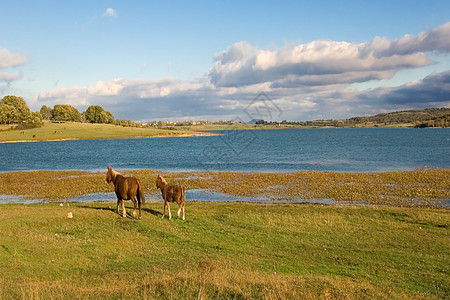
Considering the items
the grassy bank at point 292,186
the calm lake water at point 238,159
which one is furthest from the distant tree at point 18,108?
the grassy bank at point 292,186

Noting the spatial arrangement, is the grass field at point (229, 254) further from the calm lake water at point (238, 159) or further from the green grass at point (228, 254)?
the calm lake water at point (238, 159)

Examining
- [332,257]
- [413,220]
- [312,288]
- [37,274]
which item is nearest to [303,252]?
[332,257]

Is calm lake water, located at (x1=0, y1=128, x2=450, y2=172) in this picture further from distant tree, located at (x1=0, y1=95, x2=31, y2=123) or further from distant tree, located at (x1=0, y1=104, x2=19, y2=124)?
distant tree, located at (x1=0, y1=95, x2=31, y2=123)

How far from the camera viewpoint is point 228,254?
1545 cm

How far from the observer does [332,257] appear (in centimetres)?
1519

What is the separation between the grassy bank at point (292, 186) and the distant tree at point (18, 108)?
12056 cm

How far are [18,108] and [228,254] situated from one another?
16494cm

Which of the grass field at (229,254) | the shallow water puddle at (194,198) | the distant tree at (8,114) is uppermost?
the distant tree at (8,114)

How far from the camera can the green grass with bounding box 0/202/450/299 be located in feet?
33.8

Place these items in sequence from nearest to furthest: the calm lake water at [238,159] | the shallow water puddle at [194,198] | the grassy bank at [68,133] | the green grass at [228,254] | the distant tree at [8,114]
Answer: the green grass at [228,254], the shallow water puddle at [194,198], the calm lake water at [238,159], the grassy bank at [68,133], the distant tree at [8,114]

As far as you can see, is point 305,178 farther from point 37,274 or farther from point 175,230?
point 37,274

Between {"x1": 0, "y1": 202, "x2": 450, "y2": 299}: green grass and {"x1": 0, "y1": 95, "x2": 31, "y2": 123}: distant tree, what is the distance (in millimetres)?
153378

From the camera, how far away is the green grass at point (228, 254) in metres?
10.3

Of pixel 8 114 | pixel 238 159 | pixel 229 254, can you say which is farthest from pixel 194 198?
pixel 8 114
